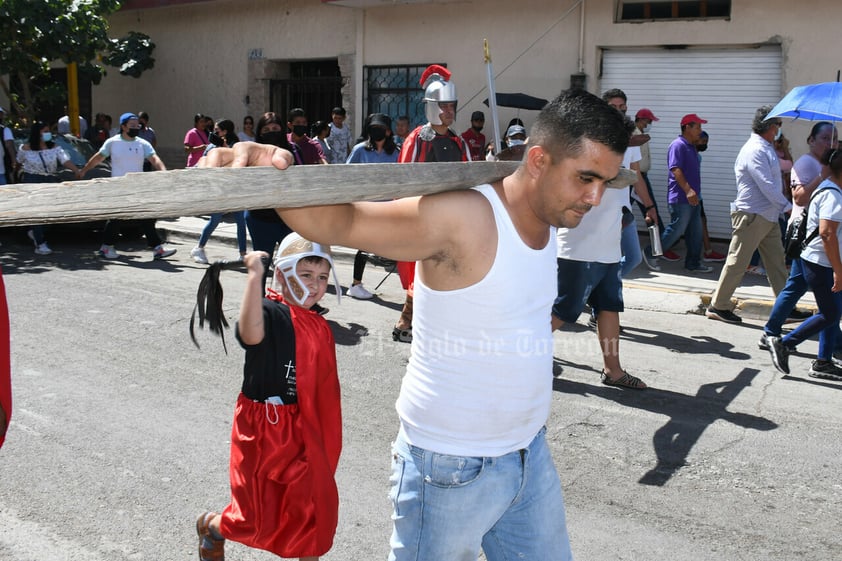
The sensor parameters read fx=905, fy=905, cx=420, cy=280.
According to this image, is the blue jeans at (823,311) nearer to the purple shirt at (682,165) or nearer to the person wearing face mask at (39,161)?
the purple shirt at (682,165)

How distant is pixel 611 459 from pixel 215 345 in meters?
3.54

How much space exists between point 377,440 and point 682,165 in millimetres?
6922

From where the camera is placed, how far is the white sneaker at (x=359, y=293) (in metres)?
9.20

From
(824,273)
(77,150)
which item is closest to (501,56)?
(77,150)

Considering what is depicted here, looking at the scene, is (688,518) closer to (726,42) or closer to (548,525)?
(548,525)

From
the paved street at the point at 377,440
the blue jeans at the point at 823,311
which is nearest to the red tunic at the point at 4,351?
the paved street at the point at 377,440

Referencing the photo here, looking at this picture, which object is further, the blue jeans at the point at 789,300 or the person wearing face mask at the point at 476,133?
the person wearing face mask at the point at 476,133

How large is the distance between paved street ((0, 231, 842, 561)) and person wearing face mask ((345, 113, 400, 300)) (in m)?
0.65

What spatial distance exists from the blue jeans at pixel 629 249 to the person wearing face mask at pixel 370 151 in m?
2.85

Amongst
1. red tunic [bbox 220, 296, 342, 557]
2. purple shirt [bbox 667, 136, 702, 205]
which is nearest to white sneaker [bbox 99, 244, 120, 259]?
purple shirt [bbox 667, 136, 702, 205]

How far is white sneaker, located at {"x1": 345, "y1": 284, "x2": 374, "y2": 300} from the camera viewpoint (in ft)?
30.2

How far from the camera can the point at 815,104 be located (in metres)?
8.53

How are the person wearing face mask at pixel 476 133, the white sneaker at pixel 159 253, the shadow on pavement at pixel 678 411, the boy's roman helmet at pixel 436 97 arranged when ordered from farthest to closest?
1. the person wearing face mask at pixel 476 133
2. the white sneaker at pixel 159 253
3. the boy's roman helmet at pixel 436 97
4. the shadow on pavement at pixel 678 411

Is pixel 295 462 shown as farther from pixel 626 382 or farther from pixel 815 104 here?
pixel 815 104
